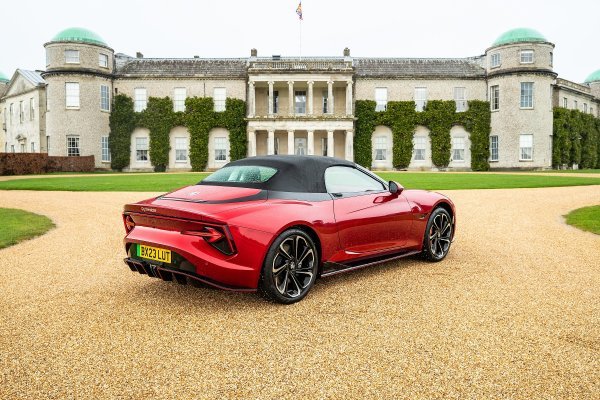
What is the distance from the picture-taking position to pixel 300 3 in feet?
134

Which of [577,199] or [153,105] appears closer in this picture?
[577,199]

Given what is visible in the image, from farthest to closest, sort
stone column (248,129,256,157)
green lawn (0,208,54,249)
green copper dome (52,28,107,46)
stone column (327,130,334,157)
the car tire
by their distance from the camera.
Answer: stone column (327,130,334,157) → stone column (248,129,256,157) → green copper dome (52,28,107,46) → green lawn (0,208,54,249) → the car tire

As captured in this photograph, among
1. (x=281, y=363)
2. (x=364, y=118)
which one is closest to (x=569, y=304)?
(x=281, y=363)

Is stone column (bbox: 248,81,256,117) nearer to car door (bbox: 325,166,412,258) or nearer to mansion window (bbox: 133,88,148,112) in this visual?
mansion window (bbox: 133,88,148,112)

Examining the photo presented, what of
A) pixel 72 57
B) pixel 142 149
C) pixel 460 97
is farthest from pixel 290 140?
pixel 72 57

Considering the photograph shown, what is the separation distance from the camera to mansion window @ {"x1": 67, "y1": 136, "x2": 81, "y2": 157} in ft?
130

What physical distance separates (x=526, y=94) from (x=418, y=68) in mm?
9256

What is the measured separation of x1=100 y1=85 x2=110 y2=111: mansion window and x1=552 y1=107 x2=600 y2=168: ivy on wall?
38.5 metres

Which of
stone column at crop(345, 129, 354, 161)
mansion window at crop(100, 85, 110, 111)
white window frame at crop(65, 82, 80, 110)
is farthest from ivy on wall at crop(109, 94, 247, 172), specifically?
stone column at crop(345, 129, 354, 161)

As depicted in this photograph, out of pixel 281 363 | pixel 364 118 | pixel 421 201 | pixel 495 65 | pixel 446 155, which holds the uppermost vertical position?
pixel 495 65

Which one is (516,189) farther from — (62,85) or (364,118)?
(62,85)

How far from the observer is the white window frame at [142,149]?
4194 centimetres

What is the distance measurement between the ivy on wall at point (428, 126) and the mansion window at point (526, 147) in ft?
8.72

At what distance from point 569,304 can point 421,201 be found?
2.18m
